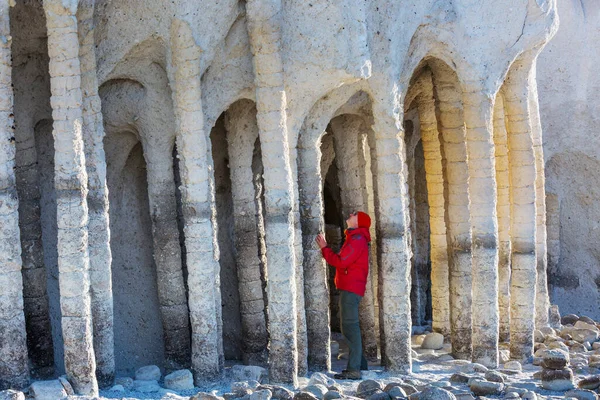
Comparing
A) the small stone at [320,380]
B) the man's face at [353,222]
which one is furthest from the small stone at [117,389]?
the man's face at [353,222]

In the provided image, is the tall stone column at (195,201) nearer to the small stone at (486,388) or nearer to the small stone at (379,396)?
the small stone at (379,396)

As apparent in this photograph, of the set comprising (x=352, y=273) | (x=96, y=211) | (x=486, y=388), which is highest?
(x=96, y=211)

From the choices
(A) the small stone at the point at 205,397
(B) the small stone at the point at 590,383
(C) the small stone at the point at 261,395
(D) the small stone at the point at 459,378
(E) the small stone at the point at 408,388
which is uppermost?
(A) the small stone at the point at 205,397

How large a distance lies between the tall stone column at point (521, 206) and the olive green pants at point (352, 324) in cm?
328

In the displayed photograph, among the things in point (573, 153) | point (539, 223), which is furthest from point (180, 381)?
point (573, 153)

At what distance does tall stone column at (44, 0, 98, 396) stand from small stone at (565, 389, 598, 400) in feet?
17.3

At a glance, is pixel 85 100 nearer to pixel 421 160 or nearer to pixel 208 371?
pixel 208 371

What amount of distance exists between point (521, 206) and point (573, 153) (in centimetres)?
498

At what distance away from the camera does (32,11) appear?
14.3 meters

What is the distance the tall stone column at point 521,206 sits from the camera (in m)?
17.7

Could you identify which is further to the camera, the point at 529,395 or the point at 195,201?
the point at 195,201

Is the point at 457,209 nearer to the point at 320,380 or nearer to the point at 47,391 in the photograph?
the point at 320,380

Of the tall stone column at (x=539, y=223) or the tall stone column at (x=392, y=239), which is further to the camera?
the tall stone column at (x=539, y=223)

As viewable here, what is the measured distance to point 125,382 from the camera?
46.9 ft
